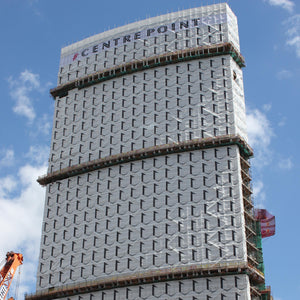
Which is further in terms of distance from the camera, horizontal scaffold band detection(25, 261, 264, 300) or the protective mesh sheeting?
horizontal scaffold band detection(25, 261, 264, 300)

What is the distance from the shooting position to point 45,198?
102m

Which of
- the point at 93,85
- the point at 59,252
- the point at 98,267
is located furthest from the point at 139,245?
the point at 93,85

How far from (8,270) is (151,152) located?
29098 millimetres

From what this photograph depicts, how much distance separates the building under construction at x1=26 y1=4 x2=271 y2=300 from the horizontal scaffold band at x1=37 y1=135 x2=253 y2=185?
0.21m

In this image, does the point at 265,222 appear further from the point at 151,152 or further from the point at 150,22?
the point at 150,22

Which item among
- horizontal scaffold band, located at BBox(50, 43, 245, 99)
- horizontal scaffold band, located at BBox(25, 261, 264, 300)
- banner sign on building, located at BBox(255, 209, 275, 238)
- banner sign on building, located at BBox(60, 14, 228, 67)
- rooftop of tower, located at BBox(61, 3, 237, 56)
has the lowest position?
horizontal scaffold band, located at BBox(25, 261, 264, 300)

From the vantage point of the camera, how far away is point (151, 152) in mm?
93750

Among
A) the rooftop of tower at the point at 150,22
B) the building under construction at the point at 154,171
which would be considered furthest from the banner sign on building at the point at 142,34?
the rooftop of tower at the point at 150,22

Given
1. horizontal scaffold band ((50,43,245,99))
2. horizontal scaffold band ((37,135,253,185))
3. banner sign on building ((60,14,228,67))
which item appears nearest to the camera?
horizontal scaffold band ((37,135,253,185))

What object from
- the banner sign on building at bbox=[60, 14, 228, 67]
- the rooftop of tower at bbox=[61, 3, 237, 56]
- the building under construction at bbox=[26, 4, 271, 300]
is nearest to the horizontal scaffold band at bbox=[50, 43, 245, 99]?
the building under construction at bbox=[26, 4, 271, 300]

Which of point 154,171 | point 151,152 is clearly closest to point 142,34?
point 151,152

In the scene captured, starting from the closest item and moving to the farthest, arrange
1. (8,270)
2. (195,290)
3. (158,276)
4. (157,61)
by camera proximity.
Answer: (195,290)
(158,276)
(8,270)
(157,61)

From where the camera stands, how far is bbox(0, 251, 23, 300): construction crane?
90.9 meters

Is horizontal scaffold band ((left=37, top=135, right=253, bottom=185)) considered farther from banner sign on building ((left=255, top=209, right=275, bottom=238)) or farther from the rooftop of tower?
the rooftop of tower
